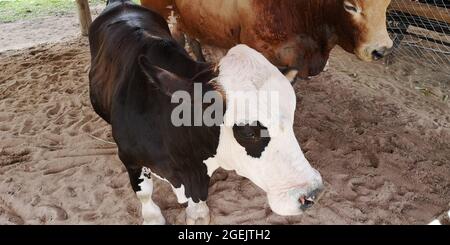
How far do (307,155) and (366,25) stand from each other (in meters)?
1.19

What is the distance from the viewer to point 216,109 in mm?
1728

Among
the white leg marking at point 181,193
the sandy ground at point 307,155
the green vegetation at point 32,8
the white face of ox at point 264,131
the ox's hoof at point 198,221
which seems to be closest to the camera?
the white face of ox at point 264,131

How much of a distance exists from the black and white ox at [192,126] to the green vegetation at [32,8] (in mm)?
6949

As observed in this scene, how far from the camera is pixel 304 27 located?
343cm

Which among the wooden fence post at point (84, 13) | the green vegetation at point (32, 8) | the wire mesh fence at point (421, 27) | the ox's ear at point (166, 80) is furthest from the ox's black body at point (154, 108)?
the green vegetation at point (32, 8)

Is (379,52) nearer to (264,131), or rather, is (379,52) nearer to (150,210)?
(264,131)

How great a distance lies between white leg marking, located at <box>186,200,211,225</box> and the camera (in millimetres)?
2650

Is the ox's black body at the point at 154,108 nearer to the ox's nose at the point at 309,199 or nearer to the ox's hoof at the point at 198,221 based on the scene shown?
the ox's hoof at the point at 198,221

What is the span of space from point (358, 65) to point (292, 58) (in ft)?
7.04

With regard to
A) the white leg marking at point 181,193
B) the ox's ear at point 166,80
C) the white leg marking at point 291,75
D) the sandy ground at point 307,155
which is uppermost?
the ox's ear at point 166,80

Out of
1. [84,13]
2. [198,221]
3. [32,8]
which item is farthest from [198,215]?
[32,8]

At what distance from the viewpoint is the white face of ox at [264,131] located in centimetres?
167
